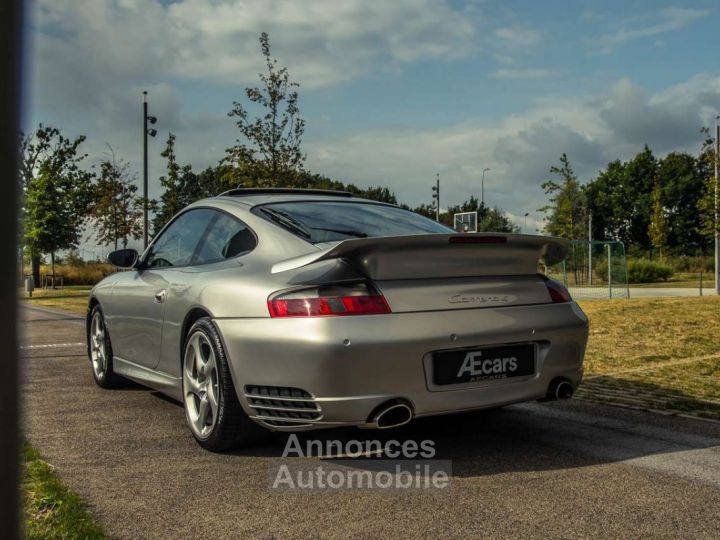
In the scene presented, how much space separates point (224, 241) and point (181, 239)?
78 cm

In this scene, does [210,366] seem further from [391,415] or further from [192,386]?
[391,415]

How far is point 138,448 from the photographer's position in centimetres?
420

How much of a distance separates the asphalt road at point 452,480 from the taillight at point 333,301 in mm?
811

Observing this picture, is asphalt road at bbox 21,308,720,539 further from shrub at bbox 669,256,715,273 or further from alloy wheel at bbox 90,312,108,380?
shrub at bbox 669,256,715,273

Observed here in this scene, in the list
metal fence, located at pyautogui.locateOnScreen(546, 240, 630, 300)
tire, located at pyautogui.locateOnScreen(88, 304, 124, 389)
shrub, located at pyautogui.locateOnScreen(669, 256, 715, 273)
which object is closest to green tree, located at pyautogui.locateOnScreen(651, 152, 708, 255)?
shrub, located at pyautogui.locateOnScreen(669, 256, 715, 273)

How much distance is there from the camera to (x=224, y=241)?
15.0ft

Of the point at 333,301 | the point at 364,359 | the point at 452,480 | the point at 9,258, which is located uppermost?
the point at 9,258

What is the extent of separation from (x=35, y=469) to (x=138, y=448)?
62 centimetres

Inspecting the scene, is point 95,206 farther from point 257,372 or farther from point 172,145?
point 257,372

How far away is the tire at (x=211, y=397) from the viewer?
3.93 m

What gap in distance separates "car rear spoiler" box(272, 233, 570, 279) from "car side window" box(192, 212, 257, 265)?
20.1 inches

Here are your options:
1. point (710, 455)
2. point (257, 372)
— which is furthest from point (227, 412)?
point (710, 455)

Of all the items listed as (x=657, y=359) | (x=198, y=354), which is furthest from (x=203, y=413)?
(x=657, y=359)

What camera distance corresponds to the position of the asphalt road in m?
2.94
